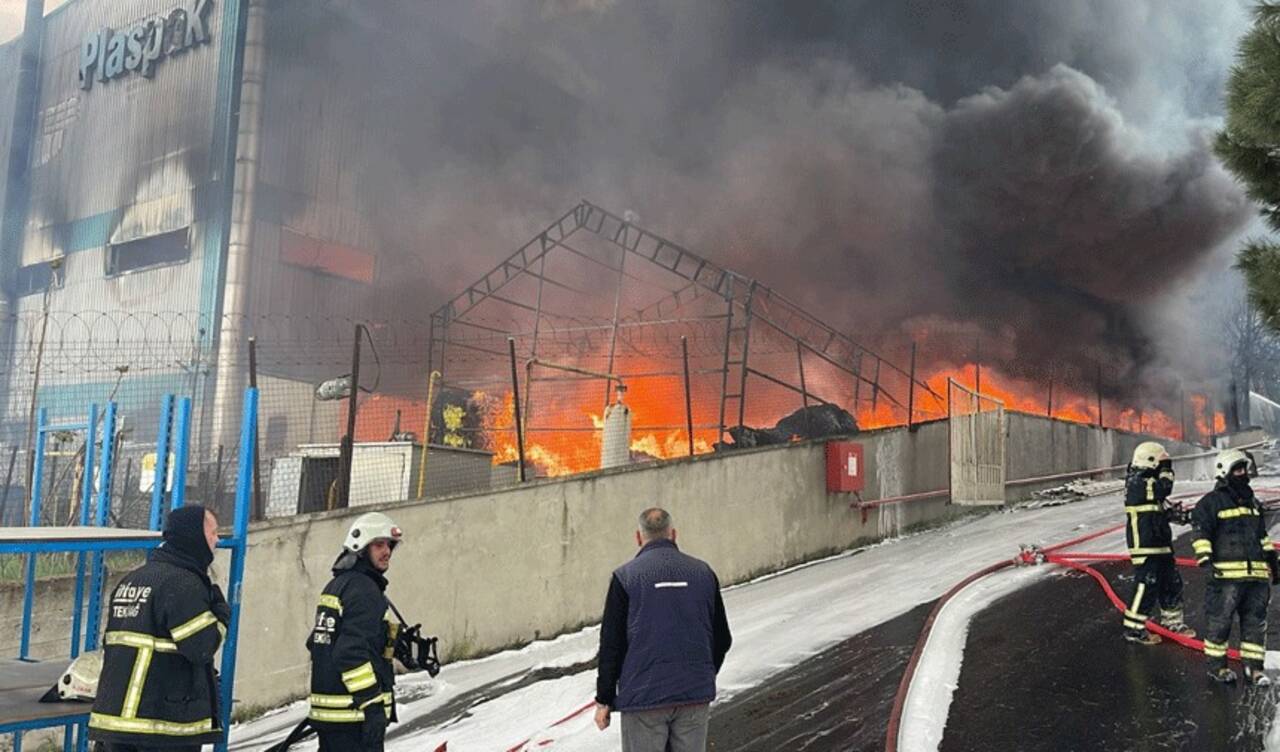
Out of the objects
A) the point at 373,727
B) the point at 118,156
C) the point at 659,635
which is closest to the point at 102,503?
the point at 373,727

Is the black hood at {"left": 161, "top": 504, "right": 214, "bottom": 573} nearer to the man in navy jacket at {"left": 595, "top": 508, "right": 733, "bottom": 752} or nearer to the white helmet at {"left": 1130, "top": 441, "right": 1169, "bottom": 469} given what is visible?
the man in navy jacket at {"left": 595, "top": 508, "right": 733, "bottom": 752}

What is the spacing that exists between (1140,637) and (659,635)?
16.0 feet

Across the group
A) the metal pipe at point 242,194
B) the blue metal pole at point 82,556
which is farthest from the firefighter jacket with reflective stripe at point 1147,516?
the metal pipe at point 242,194

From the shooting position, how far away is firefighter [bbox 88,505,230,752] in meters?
3.52

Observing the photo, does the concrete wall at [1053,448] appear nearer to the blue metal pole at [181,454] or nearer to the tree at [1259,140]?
the tree at [1259,140]

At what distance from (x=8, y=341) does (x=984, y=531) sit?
3003 centimetres

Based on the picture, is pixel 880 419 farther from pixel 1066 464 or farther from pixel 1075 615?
pixel 1075 615

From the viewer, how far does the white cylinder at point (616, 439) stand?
1066 cm

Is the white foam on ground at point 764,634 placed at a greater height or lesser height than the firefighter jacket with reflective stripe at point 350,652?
lesser

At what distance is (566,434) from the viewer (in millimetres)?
17922

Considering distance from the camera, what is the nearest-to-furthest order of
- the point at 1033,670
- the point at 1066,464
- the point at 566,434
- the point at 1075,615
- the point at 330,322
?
the point at 1033,670 → the point at 1075,615 → the point at 1066,464 → the point at 566,434 → the point at 330,322

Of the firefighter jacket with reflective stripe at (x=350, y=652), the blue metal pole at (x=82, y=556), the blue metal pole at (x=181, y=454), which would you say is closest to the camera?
the firefighter jacket with reflective stripe at (x=350, y=652)

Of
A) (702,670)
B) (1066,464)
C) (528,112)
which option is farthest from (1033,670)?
(528,112)

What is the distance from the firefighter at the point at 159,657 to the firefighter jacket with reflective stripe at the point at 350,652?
1.42ft
